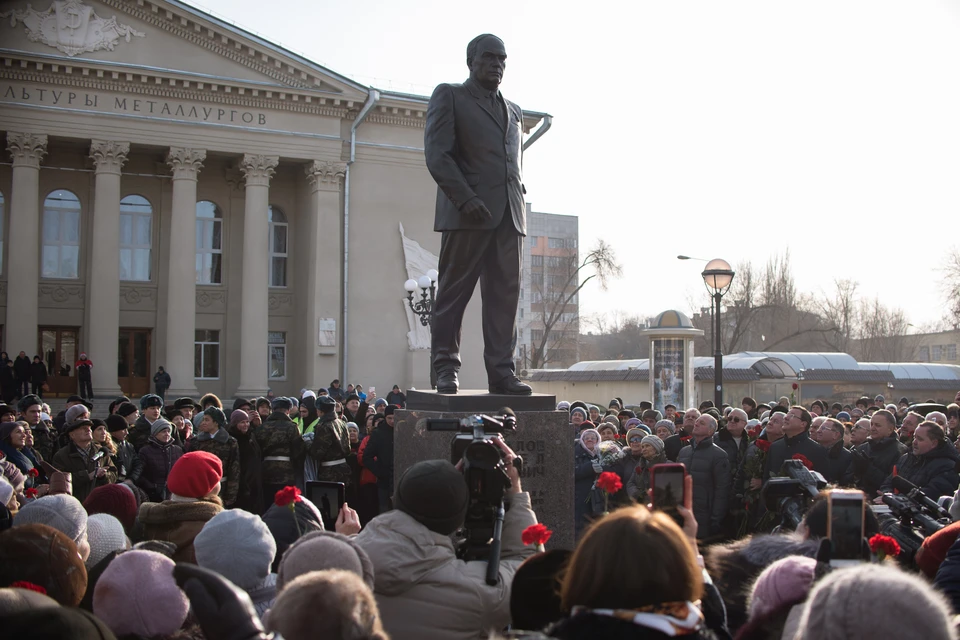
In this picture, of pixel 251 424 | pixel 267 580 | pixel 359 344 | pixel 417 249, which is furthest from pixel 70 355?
pixel 267 580

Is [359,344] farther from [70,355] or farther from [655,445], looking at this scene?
[655,445]

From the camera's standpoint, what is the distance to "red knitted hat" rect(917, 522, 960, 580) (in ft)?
12.8

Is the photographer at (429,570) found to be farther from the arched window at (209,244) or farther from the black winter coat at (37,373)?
the arched window at (209,244)

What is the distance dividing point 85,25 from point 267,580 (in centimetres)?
3061

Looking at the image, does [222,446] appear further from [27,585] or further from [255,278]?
[255,278]

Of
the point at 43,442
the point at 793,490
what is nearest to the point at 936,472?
the point at 793,490

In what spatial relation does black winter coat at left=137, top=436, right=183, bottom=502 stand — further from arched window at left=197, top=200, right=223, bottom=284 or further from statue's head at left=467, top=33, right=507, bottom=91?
arched window at left=197, top=200, right=223, bottom=284

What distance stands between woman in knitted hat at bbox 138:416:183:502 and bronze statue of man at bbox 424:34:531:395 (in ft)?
15.1

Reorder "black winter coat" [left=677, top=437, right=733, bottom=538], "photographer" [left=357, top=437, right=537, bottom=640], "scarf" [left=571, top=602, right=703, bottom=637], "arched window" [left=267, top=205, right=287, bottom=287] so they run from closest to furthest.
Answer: "scarf" [left=571, top=602, right=703, bottom=637]
"photographer" [left=357, top=437, right=537, bottom=640]
"black winter coat" [left=677, top=437, right=733, bottom=538]
"arched window" [left=267, top=205, right=287, bottom=287]

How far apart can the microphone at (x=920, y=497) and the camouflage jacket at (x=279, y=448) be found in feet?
22.4

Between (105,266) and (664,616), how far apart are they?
Result: 30.3m

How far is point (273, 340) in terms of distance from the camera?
34031mm

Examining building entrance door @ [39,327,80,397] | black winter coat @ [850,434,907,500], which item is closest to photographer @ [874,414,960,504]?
black winter coat @ [850,434,907,500]

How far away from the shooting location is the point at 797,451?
8719 millimetres
